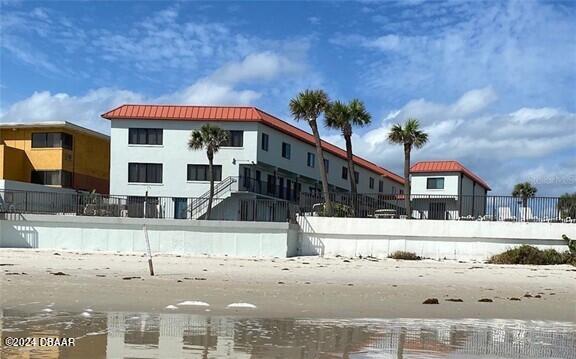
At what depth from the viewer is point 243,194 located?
45000mm

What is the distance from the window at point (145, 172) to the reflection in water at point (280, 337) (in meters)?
34.2

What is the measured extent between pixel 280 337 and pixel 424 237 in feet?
67.9

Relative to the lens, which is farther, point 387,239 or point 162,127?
point 162,127

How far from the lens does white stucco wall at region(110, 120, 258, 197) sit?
46781 millimetres

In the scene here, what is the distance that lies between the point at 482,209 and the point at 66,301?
22.1m

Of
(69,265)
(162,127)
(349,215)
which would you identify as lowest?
(69,265)

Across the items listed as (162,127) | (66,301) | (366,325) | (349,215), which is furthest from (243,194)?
(366,325)

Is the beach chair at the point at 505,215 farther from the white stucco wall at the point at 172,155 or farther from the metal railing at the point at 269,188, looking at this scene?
the white stucco wall at the point at 172,155

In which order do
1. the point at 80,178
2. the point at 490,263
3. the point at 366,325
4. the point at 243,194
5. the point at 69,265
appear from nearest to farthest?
1. the point at 366,325
2. the point at 69,265
3. the point at 490,263
4. the point at 243,194
5. the point at 80,178

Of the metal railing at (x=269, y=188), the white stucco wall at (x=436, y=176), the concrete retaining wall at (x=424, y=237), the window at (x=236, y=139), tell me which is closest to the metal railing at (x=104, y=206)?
the concrete retaining wall at (x=424, y=237)

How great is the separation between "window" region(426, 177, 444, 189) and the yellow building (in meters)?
31.2

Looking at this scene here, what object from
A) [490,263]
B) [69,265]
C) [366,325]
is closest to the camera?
[366,325]

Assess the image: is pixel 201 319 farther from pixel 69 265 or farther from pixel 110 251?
pixel 110 251

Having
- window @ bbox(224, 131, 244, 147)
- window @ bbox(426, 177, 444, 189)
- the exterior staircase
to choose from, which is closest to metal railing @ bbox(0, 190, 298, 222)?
the exterior staircase
